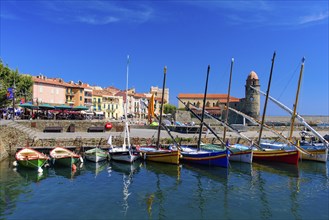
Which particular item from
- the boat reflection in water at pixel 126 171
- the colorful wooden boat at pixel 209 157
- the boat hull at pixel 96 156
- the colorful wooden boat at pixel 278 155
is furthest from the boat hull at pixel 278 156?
the boat hull at pixel 96 156

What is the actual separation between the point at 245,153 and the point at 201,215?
16192 mm

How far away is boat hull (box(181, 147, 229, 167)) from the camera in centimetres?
2691

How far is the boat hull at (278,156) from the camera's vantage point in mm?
30094

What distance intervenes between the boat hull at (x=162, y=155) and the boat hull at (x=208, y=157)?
1605 mm

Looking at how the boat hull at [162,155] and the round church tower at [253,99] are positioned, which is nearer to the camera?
the boat hull at [162,155]

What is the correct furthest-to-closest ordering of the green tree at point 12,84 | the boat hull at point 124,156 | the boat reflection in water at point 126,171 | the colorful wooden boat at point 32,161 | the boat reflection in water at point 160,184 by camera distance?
the green tree at point 12,84
the boat hull at point 124,156
the colorful wooden boat at point 32,161
the boat reflection in water at point 126,171
the boat reflection in water at point 160,184

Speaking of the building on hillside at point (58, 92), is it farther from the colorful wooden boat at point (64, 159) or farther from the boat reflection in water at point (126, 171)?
the boat reflection in water at point (126, 171)

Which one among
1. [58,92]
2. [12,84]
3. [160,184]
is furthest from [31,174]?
[58,92]

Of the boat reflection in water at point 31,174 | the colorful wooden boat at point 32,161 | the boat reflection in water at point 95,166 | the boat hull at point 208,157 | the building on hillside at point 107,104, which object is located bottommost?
the boat reflection in water at point 31,174

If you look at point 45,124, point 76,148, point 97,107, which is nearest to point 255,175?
point 76,148

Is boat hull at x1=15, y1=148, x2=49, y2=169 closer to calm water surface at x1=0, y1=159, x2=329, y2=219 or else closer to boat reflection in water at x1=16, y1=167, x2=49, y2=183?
boat reflection in water at x1=16, y1=167, x2=49, y2=183

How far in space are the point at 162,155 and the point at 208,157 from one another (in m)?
4.77

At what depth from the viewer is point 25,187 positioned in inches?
776

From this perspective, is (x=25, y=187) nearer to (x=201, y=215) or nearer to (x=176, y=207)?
(x=176, y=207)
